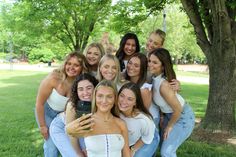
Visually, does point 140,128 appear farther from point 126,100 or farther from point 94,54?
point 94,54

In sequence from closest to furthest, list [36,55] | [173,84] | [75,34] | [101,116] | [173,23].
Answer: [101,116]
[173,84]
[75,34]
[173,23]
[36,55]

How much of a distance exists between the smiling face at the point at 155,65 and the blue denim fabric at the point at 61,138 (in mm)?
1121

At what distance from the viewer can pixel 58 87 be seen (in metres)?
4.07

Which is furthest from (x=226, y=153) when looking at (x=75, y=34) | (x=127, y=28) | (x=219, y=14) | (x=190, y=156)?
(x=75, y=34)

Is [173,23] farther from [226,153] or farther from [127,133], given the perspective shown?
[127,133]

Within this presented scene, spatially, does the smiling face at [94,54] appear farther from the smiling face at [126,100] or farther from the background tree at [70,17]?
the background tree at [70,17]

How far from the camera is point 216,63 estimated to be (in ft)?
25.8

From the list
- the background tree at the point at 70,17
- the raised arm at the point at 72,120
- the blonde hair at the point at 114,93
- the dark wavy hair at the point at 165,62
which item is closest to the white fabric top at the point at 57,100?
the raised arm at the point at 72,120

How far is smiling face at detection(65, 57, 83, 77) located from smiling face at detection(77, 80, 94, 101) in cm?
38

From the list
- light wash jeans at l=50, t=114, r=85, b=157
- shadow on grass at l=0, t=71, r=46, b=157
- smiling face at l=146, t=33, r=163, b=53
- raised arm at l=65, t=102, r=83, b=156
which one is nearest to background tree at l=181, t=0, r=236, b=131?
smiling face at l=146, t=33, r=163, b=53

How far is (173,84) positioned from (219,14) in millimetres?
3896

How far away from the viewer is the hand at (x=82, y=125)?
11.0 ft

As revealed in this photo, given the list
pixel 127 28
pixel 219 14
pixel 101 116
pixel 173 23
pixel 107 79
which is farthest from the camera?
pixel 173 23


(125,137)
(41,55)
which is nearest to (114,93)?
(125,137)
